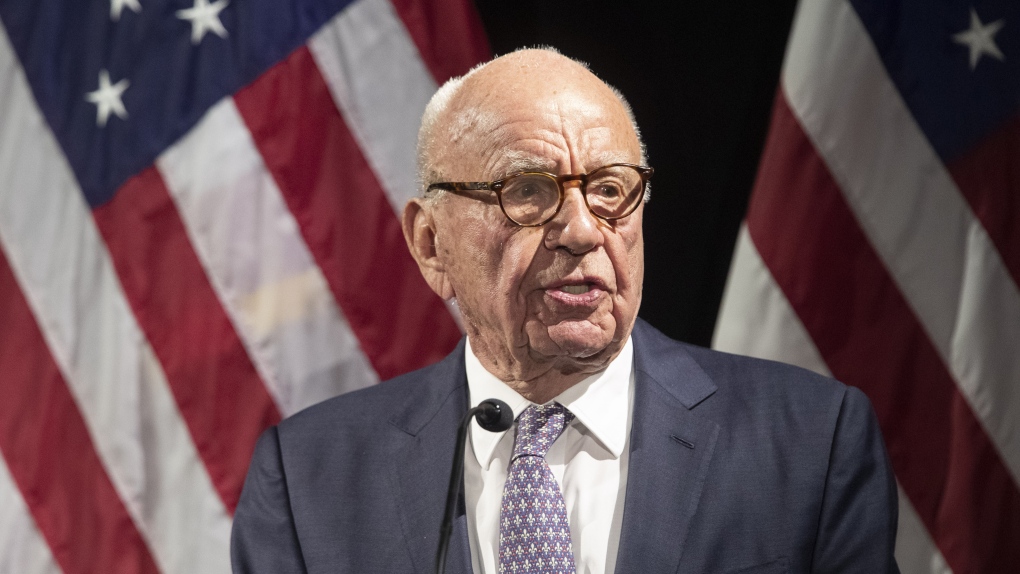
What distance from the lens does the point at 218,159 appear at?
2475 mm

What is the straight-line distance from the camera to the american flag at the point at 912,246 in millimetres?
2133

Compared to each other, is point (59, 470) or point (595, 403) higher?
point (59, 470)

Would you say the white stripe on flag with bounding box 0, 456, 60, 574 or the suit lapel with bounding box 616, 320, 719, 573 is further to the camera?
the white stripe on flag with bounding box 0, 456, 60, 574

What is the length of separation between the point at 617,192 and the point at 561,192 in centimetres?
10

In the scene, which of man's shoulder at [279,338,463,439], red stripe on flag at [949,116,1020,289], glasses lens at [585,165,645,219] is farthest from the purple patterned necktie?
red stripe on flag at [949,116,1020,289]

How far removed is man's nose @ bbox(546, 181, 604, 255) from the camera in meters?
1.51

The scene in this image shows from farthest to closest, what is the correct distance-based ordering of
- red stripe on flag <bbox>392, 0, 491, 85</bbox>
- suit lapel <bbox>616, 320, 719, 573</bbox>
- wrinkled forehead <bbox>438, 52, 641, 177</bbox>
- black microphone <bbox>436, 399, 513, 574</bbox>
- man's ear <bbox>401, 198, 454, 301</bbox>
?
red stripe on flag <bbox>392, 0, 491, 85</bbox> < man's ear <bbox>401, 198, 454, 301</bbox> < wrinkled forehead <bbox>438, 52, 641, 177</bbox> < suit lapel <bbox>616, 320, 719, 573</bbox> < black microphone <bbox>436, 399, 513, 574</bbox>

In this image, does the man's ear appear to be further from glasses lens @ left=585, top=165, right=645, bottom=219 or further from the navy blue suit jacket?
glasses lens @ left=585, top=165, right=645, bottom=219

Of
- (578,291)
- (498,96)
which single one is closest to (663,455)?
(578,291)

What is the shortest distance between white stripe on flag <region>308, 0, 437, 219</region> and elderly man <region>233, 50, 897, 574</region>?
2.35ft

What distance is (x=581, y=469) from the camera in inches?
62.6

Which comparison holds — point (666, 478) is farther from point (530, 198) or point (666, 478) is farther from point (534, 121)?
point (534, 121)

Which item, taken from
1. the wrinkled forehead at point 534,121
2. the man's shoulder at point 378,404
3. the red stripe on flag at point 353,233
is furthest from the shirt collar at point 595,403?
the red stripe on flag at point 353,233

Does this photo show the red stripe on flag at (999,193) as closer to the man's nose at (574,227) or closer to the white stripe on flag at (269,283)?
the man's nose at (574,227)
